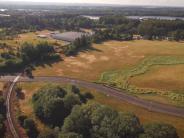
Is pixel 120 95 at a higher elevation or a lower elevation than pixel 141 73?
lower

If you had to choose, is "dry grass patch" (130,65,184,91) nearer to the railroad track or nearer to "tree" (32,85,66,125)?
the railroad track

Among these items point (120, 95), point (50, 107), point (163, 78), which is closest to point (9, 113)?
point (50, 107)

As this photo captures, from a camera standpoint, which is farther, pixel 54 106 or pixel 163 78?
pixel 163 78

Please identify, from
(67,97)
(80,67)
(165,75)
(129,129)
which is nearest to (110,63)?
(80,67)

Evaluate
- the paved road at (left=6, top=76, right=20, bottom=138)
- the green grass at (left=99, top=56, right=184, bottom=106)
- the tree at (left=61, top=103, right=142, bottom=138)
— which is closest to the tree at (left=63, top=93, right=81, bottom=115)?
the tree at (left=61, top=103, right=142, bottom=138)

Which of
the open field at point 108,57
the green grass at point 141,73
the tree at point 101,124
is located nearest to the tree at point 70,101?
the tree at point 101,124

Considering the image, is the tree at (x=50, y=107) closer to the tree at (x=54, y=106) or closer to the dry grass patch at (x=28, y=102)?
the tree at (x=54, y=106)

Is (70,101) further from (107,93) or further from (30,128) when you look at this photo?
(107,93)

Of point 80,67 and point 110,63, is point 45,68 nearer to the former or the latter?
point 80,67
